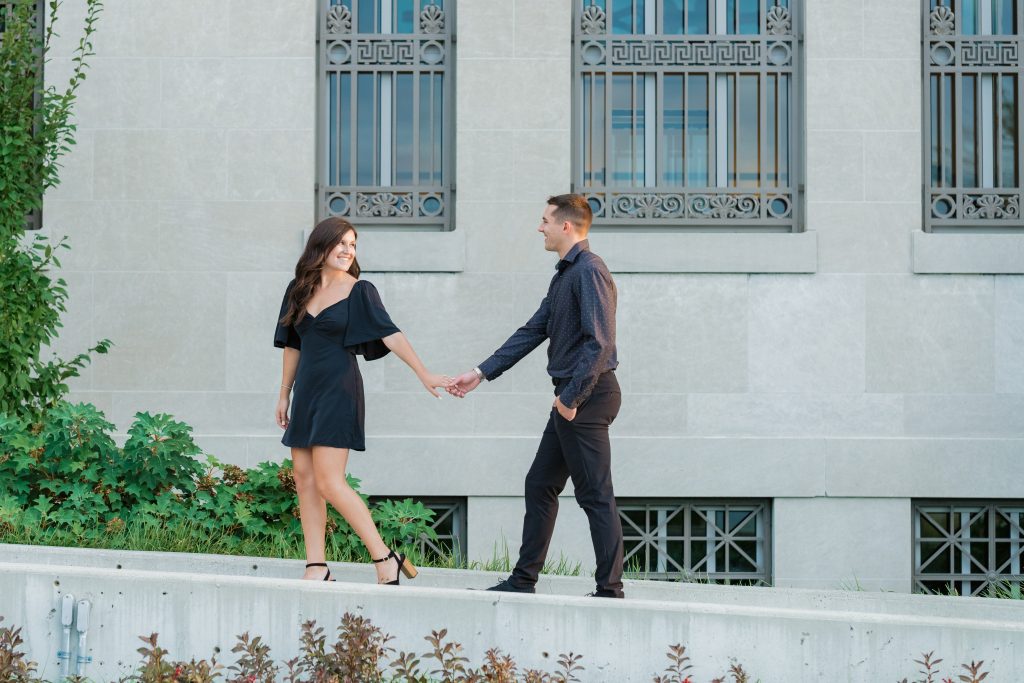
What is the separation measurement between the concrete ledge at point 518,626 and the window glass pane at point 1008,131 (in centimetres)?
507

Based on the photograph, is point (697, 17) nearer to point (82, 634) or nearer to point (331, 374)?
point (331, 374)

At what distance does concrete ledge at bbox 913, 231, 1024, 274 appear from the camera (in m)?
8.41

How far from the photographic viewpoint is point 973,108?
8852mm

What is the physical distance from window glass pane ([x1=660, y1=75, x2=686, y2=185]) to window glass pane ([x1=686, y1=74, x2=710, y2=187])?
5 centimetres

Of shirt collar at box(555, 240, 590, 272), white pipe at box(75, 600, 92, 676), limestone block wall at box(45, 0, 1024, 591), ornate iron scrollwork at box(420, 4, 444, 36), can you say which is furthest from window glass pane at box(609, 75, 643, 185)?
white pipe at box(75, 600, 92, 676)

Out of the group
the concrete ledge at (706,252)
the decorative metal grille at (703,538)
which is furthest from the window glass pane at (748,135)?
the decorative metal grille at (703,538)

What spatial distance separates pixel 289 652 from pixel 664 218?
4.96 metres

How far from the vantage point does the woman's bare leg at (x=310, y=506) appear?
18.5 ft

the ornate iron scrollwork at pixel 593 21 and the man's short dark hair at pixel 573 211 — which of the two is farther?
the ornate iron scrollwork at pixel 593 21

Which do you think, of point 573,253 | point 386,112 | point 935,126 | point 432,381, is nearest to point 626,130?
point 386,112

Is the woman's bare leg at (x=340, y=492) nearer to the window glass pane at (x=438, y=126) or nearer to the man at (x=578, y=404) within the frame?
the man at (x=578, y=404)

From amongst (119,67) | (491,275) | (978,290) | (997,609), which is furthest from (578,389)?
(119,67)

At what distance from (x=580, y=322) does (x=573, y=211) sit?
1.81ft

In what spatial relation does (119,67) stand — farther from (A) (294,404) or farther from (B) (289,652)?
(B) (289,652)
